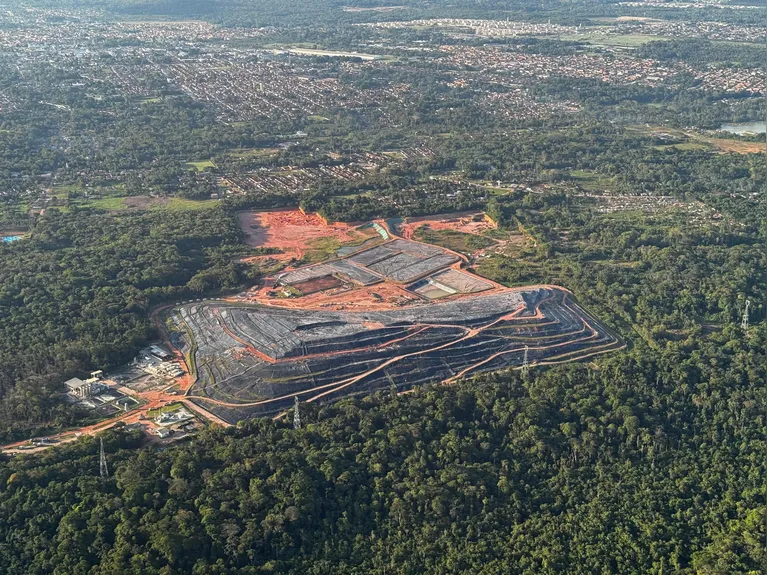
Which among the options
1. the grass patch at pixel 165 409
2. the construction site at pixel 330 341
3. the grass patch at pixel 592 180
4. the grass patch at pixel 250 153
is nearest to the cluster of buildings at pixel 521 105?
the grass patch at pixel 592 180

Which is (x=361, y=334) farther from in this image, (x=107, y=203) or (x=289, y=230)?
(x=107, y=203)

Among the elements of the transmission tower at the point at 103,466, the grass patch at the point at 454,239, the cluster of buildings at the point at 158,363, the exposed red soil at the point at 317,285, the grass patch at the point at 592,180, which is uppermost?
the transmission tower at the point at 103,466

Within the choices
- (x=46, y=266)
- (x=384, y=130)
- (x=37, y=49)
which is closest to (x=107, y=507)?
(x=46, y=266)

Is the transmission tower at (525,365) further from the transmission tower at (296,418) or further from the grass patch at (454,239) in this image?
the grass patch at (454,239)

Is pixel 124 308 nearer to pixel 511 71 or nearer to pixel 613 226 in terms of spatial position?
pixel 613 226

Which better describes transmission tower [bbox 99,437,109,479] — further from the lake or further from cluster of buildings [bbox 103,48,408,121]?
the lake

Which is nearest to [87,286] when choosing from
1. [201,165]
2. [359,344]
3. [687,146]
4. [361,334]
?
[361,334]

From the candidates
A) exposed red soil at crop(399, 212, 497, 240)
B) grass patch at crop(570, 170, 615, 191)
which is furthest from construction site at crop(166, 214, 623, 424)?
grass patch at crop(570, 170, 615, 191)

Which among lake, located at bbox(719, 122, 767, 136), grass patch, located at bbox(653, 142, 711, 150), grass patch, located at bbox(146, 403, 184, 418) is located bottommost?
lake, located at bbox(719, 122, 767, 136)
